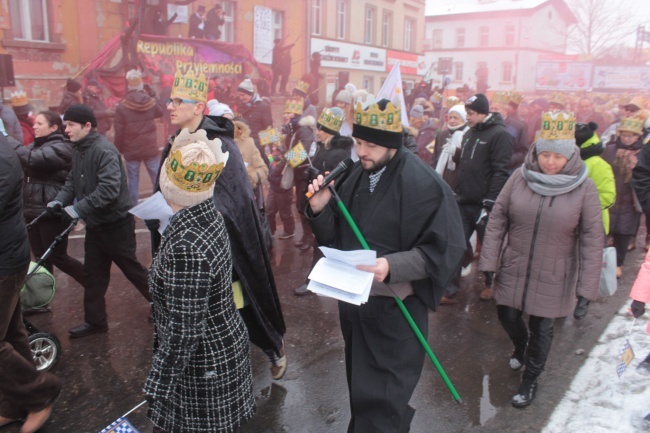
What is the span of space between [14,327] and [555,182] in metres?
3.65

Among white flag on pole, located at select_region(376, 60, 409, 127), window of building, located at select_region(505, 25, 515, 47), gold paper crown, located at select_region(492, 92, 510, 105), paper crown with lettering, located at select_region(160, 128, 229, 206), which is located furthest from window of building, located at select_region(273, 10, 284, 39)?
window of building, located at select_region(505, 25, 515, 47)

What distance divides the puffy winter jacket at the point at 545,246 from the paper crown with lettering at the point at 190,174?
7.31 ft

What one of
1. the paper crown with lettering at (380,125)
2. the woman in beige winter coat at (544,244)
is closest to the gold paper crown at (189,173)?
the paper crown with lettering at (380,125)

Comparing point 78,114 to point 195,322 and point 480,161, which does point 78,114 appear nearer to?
point 195,322

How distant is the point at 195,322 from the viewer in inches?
93.2

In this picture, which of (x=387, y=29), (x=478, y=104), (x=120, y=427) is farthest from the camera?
(x=387, y=29)

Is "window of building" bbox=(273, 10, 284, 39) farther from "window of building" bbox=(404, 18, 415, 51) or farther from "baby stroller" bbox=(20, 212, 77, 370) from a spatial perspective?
"baby stroller" bbox=(20, 212, 77, 370)

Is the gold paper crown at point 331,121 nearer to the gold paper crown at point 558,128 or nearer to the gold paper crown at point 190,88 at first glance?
the gold paper crown at point 190,88

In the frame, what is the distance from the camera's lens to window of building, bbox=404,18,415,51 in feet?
111

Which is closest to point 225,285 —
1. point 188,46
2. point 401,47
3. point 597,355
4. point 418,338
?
point 418,338

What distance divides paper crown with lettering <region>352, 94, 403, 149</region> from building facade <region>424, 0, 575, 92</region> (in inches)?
1843

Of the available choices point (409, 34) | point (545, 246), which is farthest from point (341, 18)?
point (545, 246)

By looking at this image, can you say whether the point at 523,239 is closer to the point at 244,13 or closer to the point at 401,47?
the point at 244,13

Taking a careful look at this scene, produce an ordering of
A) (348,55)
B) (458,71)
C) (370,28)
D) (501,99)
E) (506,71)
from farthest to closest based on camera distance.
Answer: (458,71) → (506,71) → (370,28) → (348,55) → (501,99)
